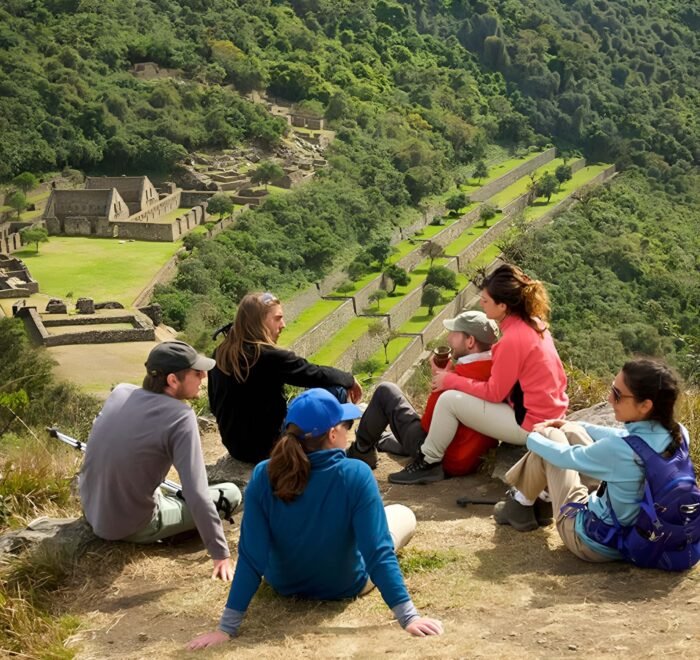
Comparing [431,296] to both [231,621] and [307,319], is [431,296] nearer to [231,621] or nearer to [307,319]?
[307,319]

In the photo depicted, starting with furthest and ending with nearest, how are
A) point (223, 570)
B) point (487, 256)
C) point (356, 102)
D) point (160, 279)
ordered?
point (356, 102) → point (487, 256) → point (160, 279) → point (223, 570)

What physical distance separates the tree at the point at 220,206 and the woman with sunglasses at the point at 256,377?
102 feet

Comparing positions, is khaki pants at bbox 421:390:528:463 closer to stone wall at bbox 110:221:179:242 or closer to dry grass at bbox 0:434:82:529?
dry grass at bbox 0:434:82:529

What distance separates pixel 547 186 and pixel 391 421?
43298 mm

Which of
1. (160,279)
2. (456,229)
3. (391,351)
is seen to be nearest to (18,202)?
(160,279)

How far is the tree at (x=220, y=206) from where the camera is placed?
35.2 metres

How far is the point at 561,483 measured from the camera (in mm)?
3752

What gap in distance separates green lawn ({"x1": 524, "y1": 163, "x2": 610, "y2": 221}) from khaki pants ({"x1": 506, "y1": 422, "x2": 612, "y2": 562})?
3918 centimetres

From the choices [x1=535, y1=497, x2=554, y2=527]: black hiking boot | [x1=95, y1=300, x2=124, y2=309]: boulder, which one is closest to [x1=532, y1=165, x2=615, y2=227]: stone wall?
[x1=95, y1=300, x2=124, y2=309]: boulder

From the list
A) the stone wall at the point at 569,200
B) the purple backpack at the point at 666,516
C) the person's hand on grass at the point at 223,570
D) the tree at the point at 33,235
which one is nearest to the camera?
the purple backpack at the point at 666,516

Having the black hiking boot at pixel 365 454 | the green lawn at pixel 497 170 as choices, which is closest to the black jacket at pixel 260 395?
the black hiking boot at pixel 365 454

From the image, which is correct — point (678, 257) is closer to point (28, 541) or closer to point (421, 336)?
point (421, 336)

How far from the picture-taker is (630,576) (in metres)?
3.38

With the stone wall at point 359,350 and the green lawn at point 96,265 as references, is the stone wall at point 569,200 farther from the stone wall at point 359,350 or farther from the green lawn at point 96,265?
the green lawn at point 96,265
